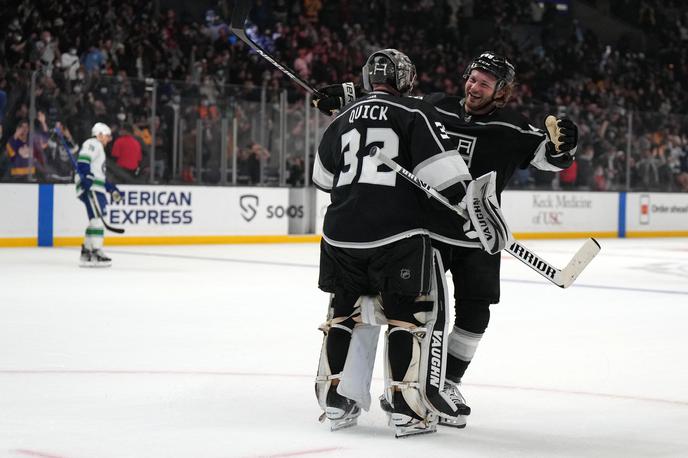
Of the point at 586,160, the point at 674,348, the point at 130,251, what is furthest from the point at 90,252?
the point at 586,160

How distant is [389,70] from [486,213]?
1.92 feet

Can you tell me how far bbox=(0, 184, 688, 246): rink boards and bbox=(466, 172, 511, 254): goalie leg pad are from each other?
10.2 m

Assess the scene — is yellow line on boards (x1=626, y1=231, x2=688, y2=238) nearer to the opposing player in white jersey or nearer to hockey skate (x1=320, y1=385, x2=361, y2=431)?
the opposing player in white jersey

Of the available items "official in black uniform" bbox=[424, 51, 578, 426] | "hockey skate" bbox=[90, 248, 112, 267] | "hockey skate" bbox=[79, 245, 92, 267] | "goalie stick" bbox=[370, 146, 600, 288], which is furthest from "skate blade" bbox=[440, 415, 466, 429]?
"hockey skate" bbox=[79, 245, 92, 267]

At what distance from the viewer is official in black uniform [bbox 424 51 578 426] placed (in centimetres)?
413

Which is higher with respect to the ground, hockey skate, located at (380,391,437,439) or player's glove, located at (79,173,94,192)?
player's glove, located at (79,173,94,192)

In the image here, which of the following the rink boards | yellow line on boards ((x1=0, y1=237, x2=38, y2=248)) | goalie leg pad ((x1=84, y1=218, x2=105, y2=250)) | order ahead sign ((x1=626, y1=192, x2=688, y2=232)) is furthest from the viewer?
order ahead sign ((x1=626, y1=192, x2=688, y2=232))

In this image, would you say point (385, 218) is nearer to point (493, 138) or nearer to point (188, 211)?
point (493, 138)

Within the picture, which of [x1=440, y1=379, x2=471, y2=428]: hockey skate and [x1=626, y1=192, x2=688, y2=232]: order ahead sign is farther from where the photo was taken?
[x1=626, y1=192, x2=688, y2=232]: order ahead sign

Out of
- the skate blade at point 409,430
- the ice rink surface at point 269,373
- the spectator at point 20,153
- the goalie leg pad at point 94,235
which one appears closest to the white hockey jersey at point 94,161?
the goalie leg pad at point 94,235

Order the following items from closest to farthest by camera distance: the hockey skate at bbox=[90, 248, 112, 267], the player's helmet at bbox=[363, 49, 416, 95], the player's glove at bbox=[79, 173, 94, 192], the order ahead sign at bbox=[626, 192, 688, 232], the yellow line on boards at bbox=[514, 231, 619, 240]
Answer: the player's helmet at bbox=[363, 49, 416, 95] → the hockey skate at bbox=[90, 248, 112, 267] → the player's glove at bbox=[79, 173, 94, 192] → the yellow line on boards at bbox=[514, 231, 619, 240] → the order ahead sign at bbox=[626, 192, 688, 232]

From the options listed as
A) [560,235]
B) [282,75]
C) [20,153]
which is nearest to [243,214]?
[20,153]

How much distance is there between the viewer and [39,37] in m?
15.9

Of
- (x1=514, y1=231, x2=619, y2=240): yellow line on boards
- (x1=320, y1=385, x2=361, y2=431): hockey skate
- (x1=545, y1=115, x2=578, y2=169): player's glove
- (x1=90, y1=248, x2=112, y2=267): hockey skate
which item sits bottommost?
(x1=320, y1=385, x2=361, y2=431): hockey skate
